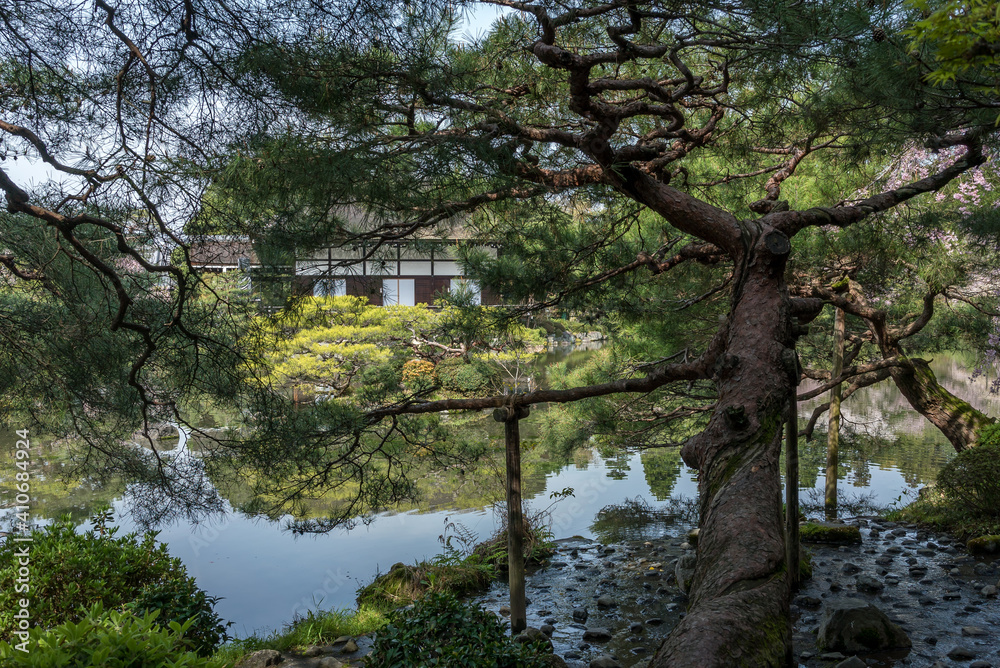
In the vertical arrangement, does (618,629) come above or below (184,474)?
below

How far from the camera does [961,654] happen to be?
343 centimetres

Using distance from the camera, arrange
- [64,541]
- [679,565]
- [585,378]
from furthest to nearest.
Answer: [585,378]
[679,565]
[64,541]

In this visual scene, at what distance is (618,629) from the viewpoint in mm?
4508

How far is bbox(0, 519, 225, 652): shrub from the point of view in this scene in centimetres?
328

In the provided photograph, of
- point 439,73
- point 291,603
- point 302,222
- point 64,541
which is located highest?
point 439,73

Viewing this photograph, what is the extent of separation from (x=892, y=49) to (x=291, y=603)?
20.3 feet

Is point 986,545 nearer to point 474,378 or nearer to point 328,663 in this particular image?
point 474,378

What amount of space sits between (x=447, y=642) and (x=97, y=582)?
190cm

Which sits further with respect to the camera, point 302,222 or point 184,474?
point 184,474

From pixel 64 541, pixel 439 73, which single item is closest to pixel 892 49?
pixel 439 73

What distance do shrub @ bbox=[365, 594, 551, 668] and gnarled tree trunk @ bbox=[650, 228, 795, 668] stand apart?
109 cm

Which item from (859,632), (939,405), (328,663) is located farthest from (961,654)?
(939,405)

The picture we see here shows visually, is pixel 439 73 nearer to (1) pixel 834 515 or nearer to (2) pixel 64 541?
(2) pixel 64 541

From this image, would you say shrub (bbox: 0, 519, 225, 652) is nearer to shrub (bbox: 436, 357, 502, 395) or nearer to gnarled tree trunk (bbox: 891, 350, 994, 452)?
shrub (bbox: 436, 357, 502, 395)
